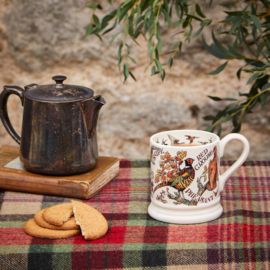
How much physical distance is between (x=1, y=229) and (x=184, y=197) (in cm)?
33

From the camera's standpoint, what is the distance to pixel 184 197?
0.75 metres

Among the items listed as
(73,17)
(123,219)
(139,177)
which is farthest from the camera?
(73,17)

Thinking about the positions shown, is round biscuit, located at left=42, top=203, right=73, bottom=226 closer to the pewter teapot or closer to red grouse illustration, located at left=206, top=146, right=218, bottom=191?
the pewter teapot

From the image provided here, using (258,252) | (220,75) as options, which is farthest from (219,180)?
(220,75)

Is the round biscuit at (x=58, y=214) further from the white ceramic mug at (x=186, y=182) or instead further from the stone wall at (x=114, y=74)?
the stone wall at (x=114, y=74)

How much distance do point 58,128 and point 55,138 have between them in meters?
0.02

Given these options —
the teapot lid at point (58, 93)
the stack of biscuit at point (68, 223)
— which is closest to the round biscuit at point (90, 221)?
the stack of biscuit at point (68, 223)

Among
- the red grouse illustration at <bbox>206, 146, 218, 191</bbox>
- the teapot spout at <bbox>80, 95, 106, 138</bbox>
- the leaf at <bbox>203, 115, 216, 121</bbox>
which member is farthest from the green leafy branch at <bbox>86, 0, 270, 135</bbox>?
the red grouse illustration at <bbox>206, 146, 218, 191</bbox>

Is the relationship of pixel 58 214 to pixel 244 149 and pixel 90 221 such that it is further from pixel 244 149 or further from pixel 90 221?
pixel 244 149

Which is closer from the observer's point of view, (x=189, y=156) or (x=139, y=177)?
(x=189, y=156)

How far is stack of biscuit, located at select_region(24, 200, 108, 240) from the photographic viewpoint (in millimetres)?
723

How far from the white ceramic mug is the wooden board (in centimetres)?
16

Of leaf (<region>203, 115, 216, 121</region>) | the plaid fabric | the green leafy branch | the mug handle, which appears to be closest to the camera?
the plaid fabric

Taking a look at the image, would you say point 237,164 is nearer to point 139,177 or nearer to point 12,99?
point 139,177
